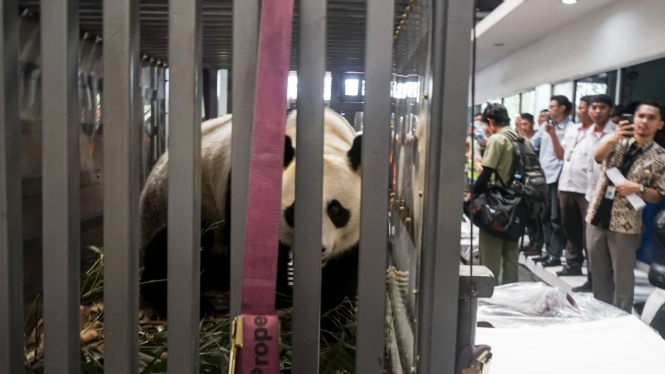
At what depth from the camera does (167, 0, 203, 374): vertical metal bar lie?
1.57 ft

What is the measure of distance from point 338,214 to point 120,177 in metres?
0.58

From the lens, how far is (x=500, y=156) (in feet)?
9.70

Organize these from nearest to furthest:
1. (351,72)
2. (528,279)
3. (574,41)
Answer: (351,72)
(528,279)
(574,41)

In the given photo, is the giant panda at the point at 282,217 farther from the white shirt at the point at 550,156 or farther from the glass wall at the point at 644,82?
the white shirt at the point at 550,156

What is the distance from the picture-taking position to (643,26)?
3566 millimetres

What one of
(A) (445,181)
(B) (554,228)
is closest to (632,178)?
(B) (554,228)

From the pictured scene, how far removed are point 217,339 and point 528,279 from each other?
361cm

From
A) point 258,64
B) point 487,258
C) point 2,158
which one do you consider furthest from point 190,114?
point 487,258

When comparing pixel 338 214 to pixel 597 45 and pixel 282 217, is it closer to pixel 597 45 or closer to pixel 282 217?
pixel 282 217

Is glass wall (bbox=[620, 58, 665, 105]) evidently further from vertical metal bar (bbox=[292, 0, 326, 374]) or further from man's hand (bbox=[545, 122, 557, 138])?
vertical metal bar (bbox=[292, 0, 326, 374])

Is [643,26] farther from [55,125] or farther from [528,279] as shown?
[55,125]

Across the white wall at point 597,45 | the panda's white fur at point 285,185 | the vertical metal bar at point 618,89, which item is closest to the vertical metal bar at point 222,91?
the panda's white fur at point 285,185

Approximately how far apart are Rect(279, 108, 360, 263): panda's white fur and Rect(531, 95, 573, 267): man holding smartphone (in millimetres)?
3354

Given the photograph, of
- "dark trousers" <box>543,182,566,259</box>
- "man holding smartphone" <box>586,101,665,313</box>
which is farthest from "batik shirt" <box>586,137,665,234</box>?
"dark trousers" <box>543,182,566,259</box>
